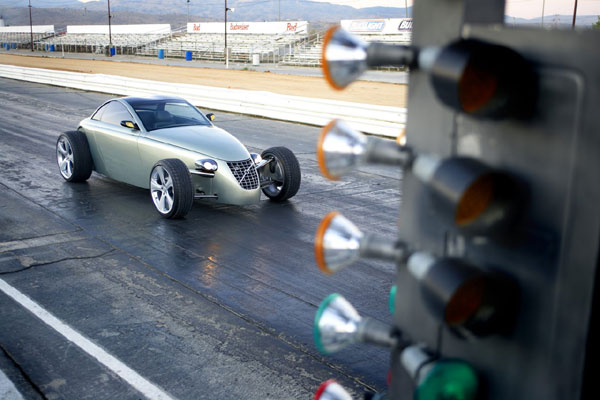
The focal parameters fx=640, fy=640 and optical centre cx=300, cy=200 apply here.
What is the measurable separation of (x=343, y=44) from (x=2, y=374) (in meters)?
4.02

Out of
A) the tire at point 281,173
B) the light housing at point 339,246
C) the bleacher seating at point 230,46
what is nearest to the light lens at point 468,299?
the light housing at point 339,246

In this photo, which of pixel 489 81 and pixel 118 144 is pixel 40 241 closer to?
pixel 118 144

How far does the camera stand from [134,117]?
9562 millimetres

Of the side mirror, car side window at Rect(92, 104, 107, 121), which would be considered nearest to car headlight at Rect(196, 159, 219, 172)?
the side mirror

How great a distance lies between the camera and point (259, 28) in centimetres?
7944

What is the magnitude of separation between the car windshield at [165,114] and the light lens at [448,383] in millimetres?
8599

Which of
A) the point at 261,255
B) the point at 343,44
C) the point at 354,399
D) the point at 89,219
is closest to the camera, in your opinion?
the point at 343,44

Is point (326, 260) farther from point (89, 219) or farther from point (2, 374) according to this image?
point (89, 219)

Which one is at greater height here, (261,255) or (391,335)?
(391,335)

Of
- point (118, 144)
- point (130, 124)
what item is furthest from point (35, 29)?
point (130, 124)

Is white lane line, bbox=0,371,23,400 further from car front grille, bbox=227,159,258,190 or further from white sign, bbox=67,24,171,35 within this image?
white sign, bbox=67,24,171,35

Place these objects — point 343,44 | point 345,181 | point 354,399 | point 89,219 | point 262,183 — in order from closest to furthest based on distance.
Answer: point 343,44
point 354,399
point 89,219
point 262,183
point 345,181

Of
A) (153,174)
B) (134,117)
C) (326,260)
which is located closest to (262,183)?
(153,174)

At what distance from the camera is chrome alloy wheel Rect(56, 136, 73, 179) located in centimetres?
1051
